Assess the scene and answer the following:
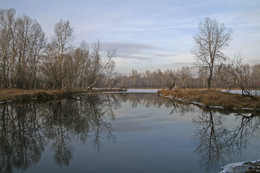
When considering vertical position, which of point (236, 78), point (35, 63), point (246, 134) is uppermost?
point (35, 63)

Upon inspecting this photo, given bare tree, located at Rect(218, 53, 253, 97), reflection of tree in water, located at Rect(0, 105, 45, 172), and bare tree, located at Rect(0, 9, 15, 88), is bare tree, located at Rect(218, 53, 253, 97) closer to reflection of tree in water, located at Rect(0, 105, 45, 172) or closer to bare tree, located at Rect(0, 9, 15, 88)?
reflection of tree in water, located at Rect(0, 105, 45, 172)

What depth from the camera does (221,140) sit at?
7426 mm

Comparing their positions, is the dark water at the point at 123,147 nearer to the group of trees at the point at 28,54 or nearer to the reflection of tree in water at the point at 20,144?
the reflection of tree in water at the point at 20,144

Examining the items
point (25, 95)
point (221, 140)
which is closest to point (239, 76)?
point (221, 140)

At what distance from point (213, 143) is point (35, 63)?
36519 millimetres

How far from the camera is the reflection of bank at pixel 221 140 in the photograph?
5.53 metres

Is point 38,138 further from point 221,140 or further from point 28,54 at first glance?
point 28,54

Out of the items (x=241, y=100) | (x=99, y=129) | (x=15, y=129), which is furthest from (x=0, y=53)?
(x=241, y=100)

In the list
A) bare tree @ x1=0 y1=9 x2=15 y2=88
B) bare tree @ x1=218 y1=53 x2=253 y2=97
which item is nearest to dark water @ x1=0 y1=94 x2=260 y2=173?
bare tree @ x1=218 y1=53 x2=253 y2=97

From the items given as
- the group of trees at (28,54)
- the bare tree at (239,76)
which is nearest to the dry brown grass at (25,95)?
the group of trees at (28,54)

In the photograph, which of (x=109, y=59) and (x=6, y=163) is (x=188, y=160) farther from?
(x=109, y=59)

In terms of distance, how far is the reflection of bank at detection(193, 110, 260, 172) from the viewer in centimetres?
553

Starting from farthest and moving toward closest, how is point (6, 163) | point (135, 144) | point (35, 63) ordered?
point (35, 63), point (135, 144), point (6, 163)

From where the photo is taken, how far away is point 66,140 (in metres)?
7.30
